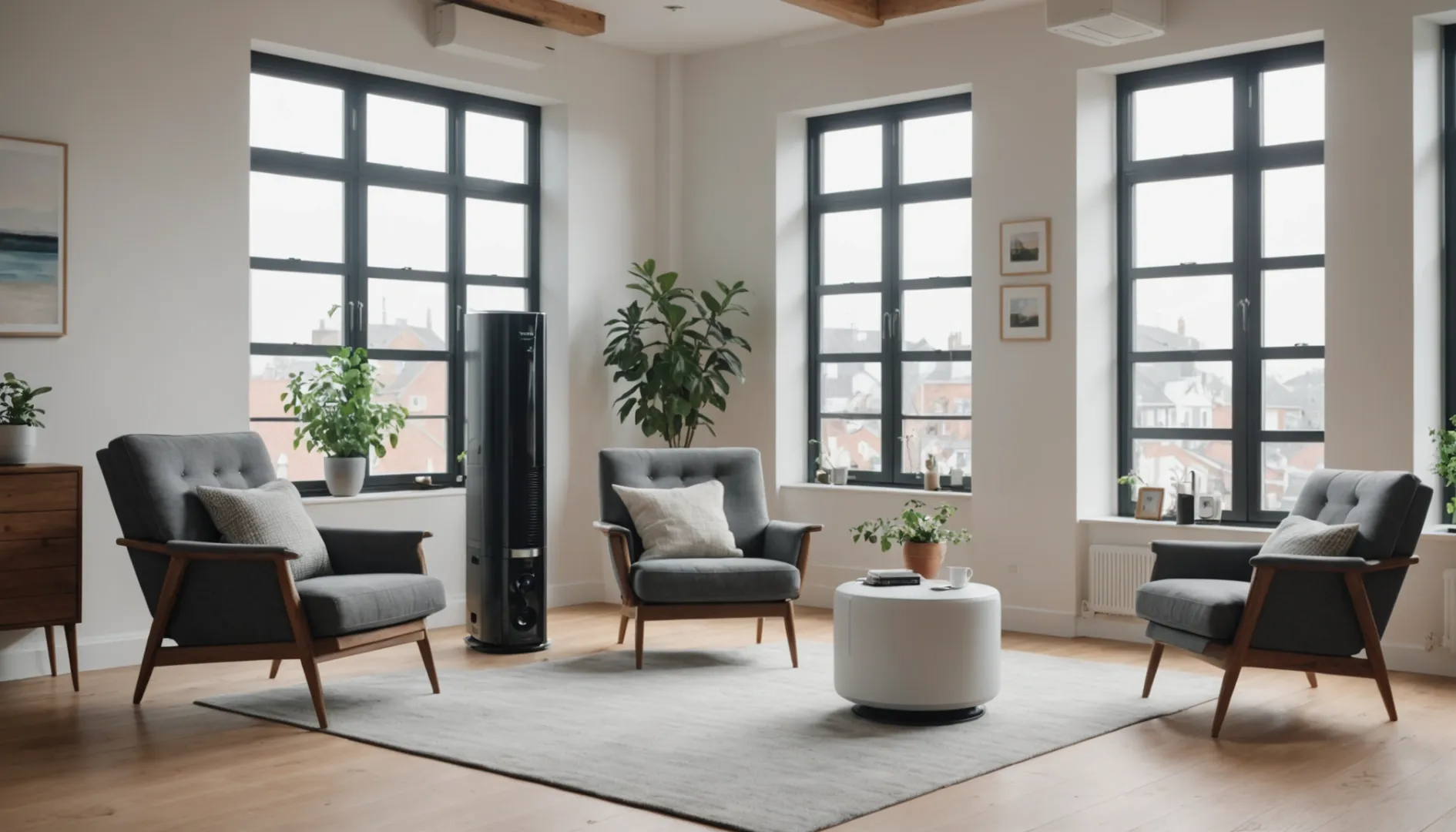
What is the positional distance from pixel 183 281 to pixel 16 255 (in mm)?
714

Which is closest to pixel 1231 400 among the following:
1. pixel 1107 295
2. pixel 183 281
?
pixel 1107 295

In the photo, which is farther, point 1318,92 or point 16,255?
point 1318,92

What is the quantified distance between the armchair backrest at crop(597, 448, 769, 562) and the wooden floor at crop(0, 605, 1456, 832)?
5.68 ft

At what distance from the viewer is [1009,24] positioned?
7.01 meters

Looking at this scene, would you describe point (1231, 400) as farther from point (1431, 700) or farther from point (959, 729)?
point (959, 729)

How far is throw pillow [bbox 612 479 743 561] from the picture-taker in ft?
19.9

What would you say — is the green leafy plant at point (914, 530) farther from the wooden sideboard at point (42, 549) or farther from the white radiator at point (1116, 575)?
the wooden sideboard at point (42, 549)

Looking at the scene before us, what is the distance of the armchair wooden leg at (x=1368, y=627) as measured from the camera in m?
4.66

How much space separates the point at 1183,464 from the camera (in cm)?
684

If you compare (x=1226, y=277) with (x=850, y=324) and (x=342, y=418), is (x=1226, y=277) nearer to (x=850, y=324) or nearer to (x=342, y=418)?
(x=850, y=324)

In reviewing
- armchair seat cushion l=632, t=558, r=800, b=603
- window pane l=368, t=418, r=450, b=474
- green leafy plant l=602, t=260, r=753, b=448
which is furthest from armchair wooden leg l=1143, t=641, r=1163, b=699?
window pane l=368, t=418, r=450, b=474

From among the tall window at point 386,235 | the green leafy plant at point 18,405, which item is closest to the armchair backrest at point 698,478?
the tall window at point 386,235

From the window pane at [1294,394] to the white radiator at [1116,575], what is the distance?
0.86 metres

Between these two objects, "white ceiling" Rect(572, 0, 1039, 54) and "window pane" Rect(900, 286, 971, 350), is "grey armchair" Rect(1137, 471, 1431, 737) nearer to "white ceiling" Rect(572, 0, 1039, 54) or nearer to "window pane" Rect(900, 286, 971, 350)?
"window pane" Rect(900, 286, 971, 350)
